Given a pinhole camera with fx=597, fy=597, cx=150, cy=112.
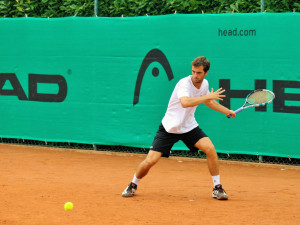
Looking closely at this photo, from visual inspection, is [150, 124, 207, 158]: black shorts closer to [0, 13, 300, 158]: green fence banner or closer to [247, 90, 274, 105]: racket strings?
[247, 90, 274, 105]: racket strings

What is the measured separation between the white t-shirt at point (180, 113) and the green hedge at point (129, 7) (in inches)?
117

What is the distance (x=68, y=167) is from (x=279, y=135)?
10.9ft

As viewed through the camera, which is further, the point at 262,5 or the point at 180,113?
the point at 262,5

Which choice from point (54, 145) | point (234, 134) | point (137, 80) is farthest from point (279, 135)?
point (54, 145)

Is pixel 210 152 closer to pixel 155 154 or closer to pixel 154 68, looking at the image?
pixel 155 154

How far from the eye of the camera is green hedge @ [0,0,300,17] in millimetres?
9523

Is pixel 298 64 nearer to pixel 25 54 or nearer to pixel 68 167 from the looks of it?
pixel 68 167

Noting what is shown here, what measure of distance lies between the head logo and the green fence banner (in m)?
0.02

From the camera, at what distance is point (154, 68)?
32.8 ft

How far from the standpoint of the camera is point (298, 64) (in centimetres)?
891

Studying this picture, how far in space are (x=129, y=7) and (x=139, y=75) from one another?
1.33 meters

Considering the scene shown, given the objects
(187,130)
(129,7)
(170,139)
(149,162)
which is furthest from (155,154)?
(129,7)

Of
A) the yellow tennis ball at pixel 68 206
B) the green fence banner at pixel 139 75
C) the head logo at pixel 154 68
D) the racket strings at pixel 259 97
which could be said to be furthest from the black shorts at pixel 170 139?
the head logo at pixel 154 68

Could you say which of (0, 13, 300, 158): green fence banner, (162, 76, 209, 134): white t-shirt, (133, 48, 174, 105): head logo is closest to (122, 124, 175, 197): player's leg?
(162, 76, 209, 134): white t-shirt
